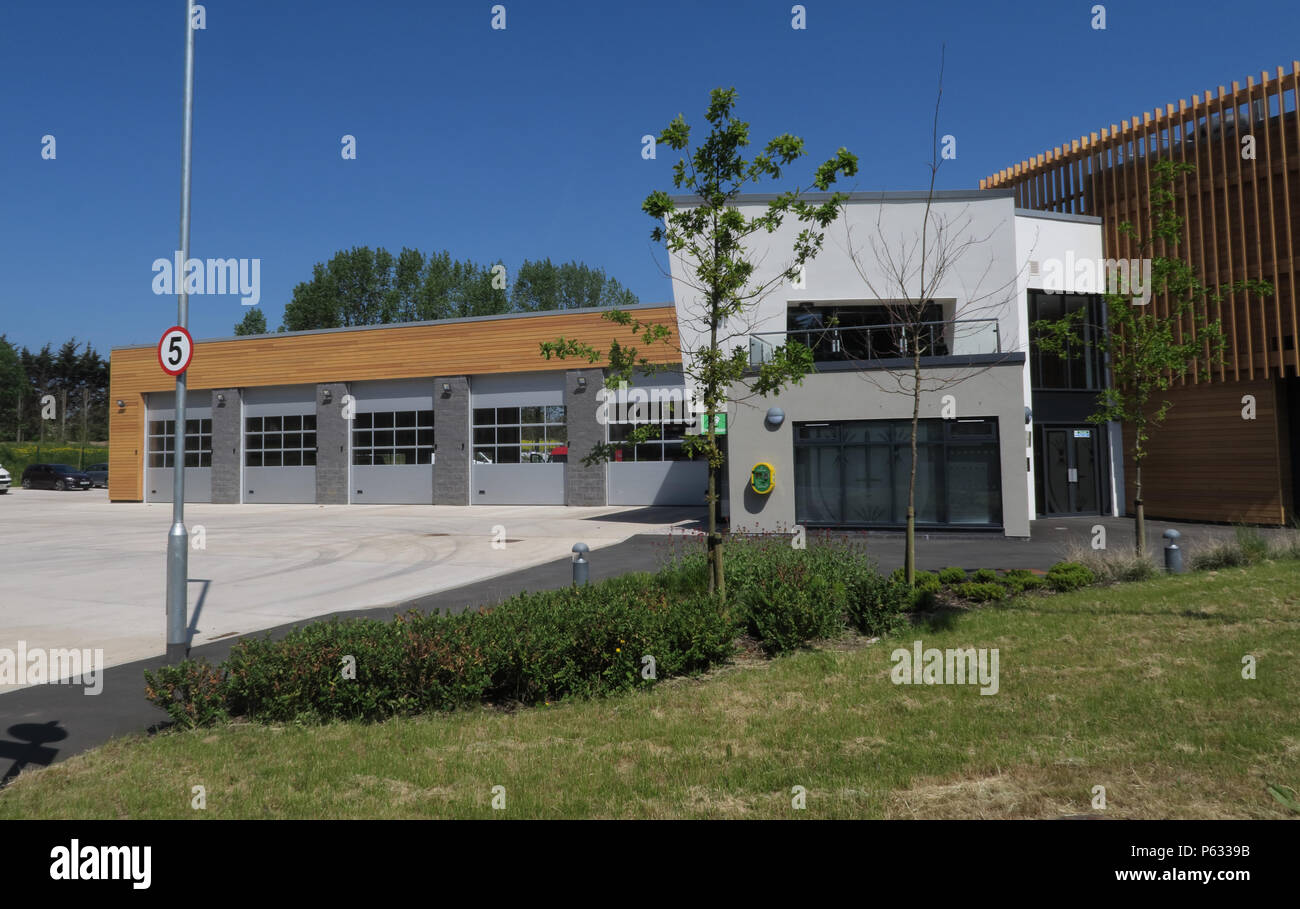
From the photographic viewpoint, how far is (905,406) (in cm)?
1909

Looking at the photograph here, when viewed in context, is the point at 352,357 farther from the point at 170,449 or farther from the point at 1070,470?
the point at 1070,470

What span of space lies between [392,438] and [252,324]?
53979mm

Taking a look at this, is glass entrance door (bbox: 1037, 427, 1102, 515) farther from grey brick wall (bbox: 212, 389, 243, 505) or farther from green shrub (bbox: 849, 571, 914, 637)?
grey brick wall (bbox: 212, 389, 243, 505)

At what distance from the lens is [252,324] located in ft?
264

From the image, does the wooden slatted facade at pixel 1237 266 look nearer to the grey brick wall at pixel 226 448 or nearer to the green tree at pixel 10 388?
the grey brick wall at pixel 226 448

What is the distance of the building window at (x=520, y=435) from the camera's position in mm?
32594

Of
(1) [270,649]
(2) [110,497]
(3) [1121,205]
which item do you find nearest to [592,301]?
(2) [110,497]

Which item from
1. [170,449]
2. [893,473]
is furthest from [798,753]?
[170,449]

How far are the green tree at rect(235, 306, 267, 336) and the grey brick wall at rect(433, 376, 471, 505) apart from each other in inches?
2157

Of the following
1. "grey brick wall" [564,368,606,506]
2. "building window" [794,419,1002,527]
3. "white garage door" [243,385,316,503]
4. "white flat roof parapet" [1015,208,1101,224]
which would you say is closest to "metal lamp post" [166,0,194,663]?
"building window" [794,419,1002,527]

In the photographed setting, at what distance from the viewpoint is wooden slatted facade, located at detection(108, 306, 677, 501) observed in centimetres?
3234

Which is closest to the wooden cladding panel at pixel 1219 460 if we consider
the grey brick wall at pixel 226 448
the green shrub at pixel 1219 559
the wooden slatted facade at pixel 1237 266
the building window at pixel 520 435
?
the wooden slatted facade at pixel 1237 266

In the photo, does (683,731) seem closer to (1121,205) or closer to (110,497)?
(1121,205)
